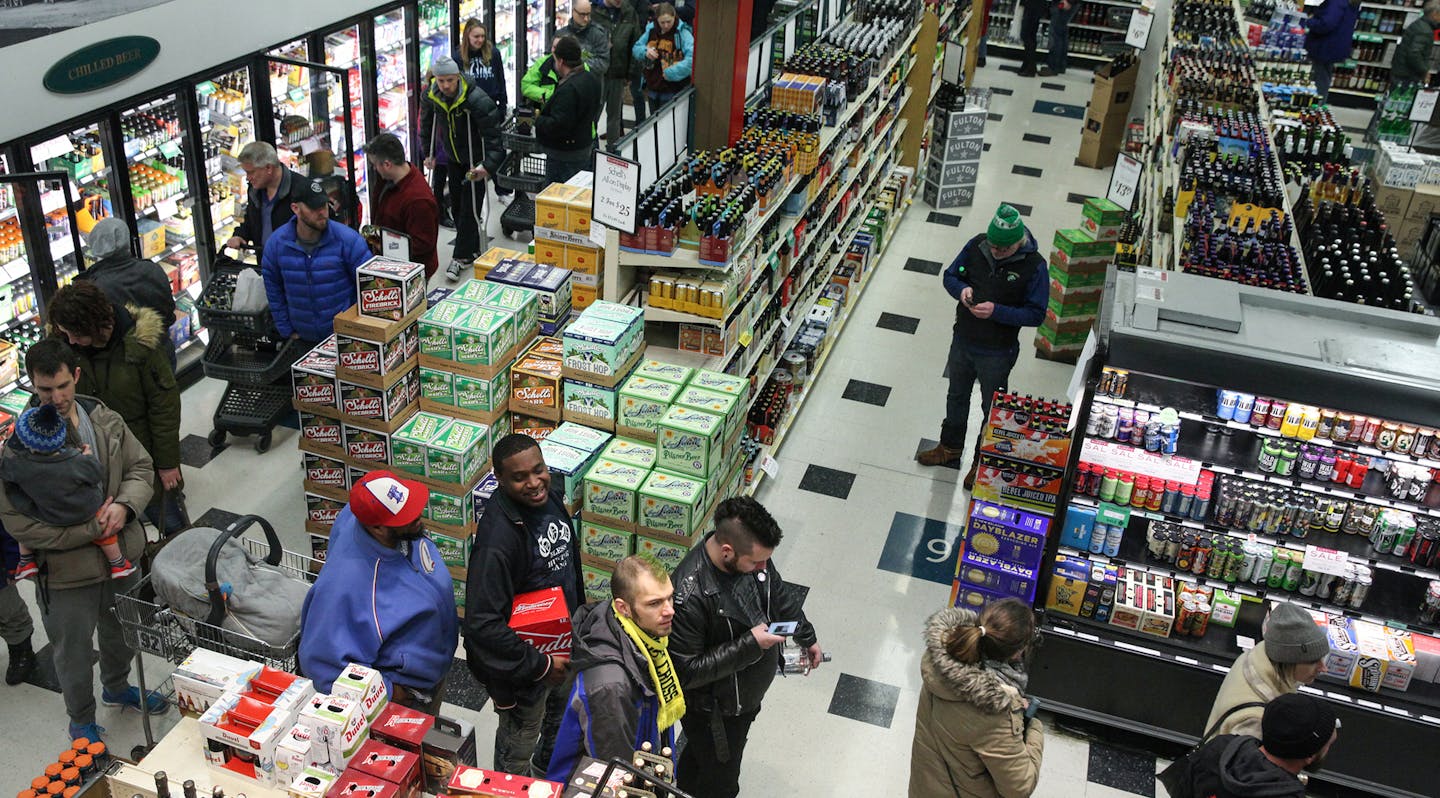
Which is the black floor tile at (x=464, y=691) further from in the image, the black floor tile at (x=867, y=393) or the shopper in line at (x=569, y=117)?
the shopper in line at (x=569, y=117)

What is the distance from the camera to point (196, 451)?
698 cm

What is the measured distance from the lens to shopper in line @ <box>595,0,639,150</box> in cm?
1089

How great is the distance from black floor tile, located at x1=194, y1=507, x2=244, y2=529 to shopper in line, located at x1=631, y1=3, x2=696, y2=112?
235 inches

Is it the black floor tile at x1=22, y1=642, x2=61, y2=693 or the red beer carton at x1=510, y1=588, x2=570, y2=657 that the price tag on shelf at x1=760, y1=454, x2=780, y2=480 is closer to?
the red beer carton at x1=510, y1=588, x2=570, y2=657

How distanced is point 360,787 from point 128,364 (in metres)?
2.75

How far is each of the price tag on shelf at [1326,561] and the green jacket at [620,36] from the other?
7.76 metres

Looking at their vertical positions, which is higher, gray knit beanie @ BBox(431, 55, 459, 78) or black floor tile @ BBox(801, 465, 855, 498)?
gray knit beanie @ BBox(431, 55, 459, 78)

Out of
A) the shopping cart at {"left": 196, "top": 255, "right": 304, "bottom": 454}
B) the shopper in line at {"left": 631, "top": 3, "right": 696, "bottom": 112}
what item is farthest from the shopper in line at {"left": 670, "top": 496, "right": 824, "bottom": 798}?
the shopper in line at {"left": 631, "top": 3, "right": 696, "bottom": 112}

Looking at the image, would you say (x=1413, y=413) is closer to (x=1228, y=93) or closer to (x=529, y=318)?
(x=529, y=318)

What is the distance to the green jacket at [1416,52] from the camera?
1302 cm

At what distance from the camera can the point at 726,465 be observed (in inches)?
229

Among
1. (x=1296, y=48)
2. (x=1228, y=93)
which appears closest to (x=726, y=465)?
(x=1228, y=93)

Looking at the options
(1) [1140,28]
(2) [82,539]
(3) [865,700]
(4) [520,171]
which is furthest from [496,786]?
(1) [1140,28]

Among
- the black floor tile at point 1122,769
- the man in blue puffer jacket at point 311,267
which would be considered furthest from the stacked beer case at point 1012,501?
the man in blue puffer jacket at point 311,267
